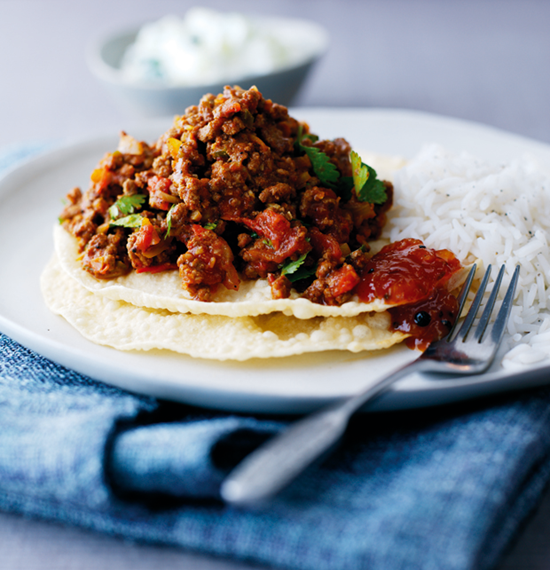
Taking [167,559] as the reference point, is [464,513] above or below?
above

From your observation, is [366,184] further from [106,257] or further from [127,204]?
[106,257]

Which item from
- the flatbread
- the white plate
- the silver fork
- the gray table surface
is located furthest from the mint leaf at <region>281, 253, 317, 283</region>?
the gray table surface

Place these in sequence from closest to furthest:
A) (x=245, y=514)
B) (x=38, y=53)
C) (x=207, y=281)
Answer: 1. (x=245, y=514)
2. (x=207, y=281)
3. (x=38, y=53)

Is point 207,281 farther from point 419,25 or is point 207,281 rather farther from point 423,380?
point 419,25

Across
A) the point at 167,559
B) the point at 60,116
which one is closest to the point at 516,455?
the point at 167,559

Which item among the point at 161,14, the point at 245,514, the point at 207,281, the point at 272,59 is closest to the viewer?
the point at 245,514

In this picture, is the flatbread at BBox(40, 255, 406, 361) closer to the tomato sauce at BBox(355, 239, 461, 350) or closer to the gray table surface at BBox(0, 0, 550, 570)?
the tomato sauce at BBox(355, 239, 461, 350)

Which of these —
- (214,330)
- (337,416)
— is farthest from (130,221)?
(337,416)

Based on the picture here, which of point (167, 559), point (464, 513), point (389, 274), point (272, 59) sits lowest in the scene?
point (167, 559)

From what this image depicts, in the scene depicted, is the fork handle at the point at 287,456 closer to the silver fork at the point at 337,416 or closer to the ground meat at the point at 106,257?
the silver fork at the point at 337,416
